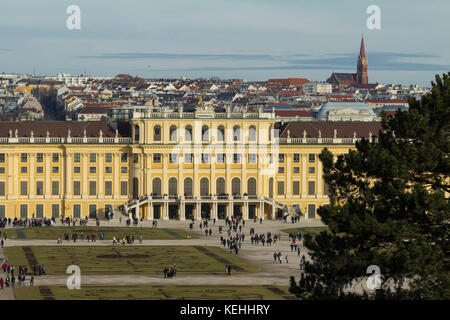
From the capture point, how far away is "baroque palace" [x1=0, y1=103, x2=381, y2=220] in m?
127

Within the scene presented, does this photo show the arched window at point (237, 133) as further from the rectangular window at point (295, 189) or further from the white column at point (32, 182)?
the white column at point (32, 182)

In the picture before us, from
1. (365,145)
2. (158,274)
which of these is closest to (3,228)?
(158,274)

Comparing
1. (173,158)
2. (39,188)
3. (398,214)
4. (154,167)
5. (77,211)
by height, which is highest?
(398,214)

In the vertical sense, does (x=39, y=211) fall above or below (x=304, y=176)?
below

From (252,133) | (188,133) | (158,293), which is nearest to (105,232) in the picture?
(188,133)

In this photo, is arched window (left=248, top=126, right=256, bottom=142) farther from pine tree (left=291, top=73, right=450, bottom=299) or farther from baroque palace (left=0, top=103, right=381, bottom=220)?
pine tree (left=291, top=73, right=450, bottom=299)

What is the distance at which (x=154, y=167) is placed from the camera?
129 meters

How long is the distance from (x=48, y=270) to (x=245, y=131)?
52443 mm

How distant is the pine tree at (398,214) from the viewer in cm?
4397

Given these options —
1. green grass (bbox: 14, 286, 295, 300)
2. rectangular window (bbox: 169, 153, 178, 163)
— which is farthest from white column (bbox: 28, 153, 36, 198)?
green grass (bbox: 14, 286, 295, 300)

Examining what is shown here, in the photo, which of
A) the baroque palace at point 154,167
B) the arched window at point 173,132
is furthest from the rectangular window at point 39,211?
the arched window at point 173,132

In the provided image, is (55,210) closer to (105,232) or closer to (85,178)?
(85,178)

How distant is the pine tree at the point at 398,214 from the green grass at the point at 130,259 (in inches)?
1359

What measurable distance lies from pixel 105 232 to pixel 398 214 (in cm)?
6693
